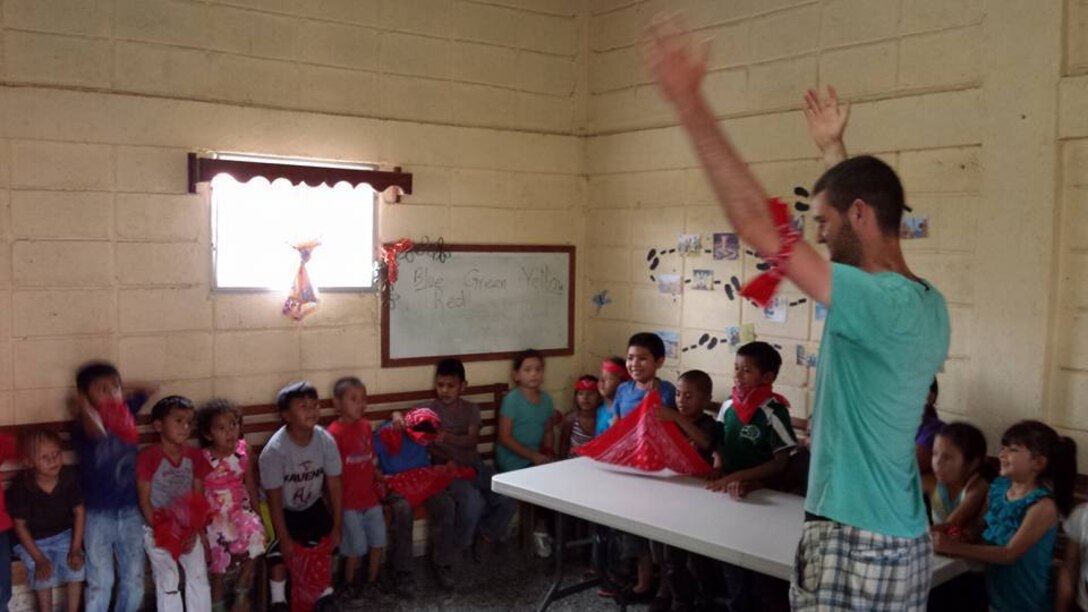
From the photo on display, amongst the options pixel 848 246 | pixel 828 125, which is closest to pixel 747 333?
pixel 828 125

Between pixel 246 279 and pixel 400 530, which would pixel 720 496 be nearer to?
pixel 400 530

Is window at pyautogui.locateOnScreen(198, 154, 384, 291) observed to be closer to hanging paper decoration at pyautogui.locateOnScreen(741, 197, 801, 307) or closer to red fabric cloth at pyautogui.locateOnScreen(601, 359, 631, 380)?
red fabric cloth at pyautogui.locateOnScreen(601, 359, 631, 380)

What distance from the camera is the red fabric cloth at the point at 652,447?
13.4 feet

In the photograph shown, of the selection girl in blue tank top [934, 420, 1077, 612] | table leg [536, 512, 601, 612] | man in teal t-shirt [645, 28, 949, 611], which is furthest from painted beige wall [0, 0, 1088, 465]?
man in teal t-shirt [645, 28, 949, 611]

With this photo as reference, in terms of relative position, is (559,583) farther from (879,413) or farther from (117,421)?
(879,413)

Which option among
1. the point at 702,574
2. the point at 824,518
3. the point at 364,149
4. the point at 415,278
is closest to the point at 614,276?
the point at 415,278

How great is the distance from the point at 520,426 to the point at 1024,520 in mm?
2941

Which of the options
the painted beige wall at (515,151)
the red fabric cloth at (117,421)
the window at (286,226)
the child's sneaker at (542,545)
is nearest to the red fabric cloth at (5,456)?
the painted beige wall at (515,151)

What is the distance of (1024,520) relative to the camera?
3266 millimetres

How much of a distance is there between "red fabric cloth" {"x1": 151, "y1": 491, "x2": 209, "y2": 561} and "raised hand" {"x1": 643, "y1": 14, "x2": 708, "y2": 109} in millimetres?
3389

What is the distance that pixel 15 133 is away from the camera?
4.27m

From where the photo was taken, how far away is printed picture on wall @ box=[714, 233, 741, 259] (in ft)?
16.7

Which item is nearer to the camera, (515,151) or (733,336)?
(733,336)

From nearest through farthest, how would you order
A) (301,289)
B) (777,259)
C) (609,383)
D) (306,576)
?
(777,259), (306,576), (301,289), (609,383)
